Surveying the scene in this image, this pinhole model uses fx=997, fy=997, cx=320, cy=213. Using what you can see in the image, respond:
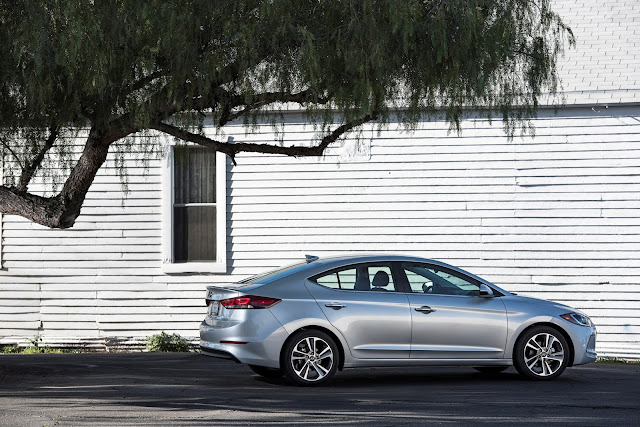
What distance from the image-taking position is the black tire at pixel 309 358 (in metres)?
10.5

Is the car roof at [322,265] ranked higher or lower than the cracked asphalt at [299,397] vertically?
higher

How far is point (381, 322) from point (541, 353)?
1962 mm

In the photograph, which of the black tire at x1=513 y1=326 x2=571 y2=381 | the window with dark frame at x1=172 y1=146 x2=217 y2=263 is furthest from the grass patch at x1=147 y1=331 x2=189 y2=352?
the black tire at x1=513 y1=326 x2=571 y2=381

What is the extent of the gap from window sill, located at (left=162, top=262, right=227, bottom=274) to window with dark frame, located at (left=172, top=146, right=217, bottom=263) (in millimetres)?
189

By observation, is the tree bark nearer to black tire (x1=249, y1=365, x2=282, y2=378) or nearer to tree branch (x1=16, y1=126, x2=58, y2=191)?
tree branch (x1=16, y1=126, x2=58, y2=191)

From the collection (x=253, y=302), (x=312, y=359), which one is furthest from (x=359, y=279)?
(x=253, y=302)

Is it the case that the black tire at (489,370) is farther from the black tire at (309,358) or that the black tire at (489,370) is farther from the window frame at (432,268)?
the black tire at (309,358)

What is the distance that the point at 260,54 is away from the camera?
8.77 meters

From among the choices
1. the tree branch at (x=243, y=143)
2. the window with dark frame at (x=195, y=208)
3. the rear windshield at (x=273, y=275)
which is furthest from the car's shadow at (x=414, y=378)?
the window with dark frame at (x=195, y=208)

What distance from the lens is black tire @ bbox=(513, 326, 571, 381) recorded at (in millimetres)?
11219

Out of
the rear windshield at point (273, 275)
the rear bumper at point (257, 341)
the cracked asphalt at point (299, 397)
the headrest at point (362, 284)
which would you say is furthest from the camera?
the headrest at point (362, 284)

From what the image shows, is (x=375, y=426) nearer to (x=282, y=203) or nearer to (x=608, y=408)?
(x=608, y=408)

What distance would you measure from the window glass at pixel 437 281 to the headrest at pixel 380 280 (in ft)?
0.78

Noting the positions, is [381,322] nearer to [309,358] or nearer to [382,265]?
[382,265]
